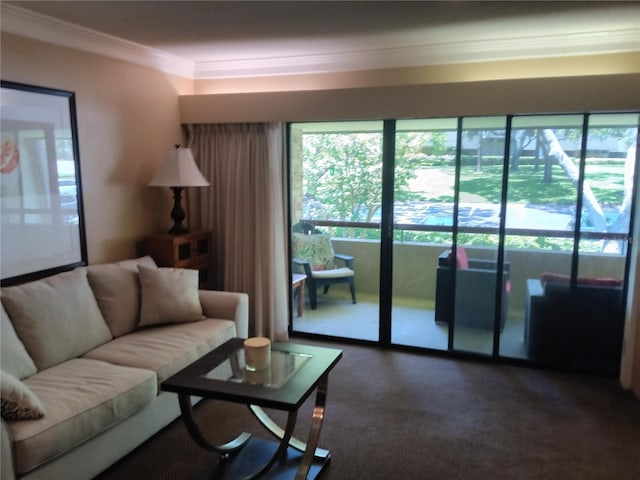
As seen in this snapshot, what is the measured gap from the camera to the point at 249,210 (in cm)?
436

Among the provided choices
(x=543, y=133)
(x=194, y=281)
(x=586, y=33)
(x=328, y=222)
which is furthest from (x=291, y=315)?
(x=586, y=33)

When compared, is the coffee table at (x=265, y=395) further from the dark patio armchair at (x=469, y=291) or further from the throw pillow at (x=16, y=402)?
the dark patio armchair at (x=469, y=291)

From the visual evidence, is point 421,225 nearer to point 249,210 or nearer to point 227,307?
point 249,210

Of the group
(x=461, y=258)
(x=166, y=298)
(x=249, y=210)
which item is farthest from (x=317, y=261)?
(x=166, y=298)

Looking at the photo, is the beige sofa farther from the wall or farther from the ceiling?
the ceiling

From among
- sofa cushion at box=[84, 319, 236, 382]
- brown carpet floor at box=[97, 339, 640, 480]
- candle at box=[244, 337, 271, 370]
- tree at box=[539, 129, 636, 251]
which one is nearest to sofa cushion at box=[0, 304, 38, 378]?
sofa cushion at box=[84, 319, 236, 382]

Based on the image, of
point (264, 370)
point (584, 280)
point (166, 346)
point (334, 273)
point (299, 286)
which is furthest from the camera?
point (299, 286)

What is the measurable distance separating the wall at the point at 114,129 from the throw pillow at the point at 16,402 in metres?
1.52

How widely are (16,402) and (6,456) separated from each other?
0.22 meters

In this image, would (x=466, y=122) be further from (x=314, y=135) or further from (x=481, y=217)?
(x=314, y=135)

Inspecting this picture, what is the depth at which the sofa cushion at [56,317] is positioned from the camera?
269 centimetres

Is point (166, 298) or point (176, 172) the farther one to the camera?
point (176, 172)

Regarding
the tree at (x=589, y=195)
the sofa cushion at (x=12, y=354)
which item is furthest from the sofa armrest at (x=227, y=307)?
the tree at (x=589, y=195)

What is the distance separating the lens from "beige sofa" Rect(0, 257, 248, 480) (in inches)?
84.6
